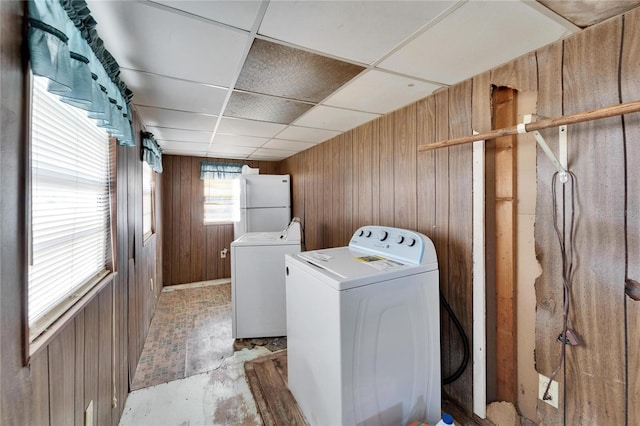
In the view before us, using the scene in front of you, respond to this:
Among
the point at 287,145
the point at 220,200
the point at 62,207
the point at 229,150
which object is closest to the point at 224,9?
the point at 62,207

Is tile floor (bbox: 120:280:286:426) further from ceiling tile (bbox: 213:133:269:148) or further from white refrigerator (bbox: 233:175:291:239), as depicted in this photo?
ceiling tile (bbox: 213:133:269:148)

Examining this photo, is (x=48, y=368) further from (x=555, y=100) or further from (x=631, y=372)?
Answer: (x=555, y=100)

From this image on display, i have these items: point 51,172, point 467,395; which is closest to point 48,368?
point 51,172

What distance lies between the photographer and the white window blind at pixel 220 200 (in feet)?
14.8

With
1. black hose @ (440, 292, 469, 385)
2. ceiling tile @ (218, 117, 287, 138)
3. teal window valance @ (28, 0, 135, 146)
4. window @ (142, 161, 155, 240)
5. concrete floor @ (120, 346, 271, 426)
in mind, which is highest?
ceiling tile @ (218, 117, 287, 138)

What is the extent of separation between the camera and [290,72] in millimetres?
1492

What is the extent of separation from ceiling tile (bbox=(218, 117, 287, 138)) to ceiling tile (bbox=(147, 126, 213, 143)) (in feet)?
1.03

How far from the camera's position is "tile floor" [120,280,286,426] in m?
1.62

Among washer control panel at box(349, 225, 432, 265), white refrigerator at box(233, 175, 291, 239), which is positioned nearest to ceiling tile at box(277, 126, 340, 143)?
white refrigerator at box(233, 175, 291, 239)

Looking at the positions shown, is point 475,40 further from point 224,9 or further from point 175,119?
point 175,119

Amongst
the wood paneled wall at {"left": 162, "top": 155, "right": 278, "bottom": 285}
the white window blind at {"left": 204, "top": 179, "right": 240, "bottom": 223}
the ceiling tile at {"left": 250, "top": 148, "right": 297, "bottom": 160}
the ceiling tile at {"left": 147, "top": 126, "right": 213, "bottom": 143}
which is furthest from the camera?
the white window blind at {"left": 204, "top": 179, "right": 240, "bottom": 223}

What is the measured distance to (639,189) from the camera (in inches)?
39.2

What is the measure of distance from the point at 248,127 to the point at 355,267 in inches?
74.3

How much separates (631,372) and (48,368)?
2.15 meters
